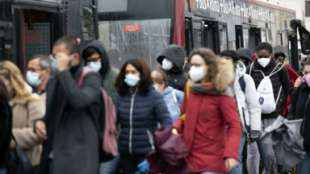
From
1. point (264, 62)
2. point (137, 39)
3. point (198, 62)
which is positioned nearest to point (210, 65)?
point (198, 62)

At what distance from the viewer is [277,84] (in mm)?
9570

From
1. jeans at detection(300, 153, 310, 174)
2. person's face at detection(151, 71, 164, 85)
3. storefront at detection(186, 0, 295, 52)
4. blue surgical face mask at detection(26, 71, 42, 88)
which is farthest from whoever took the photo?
storefront at detection(186, 0, 295, 52)

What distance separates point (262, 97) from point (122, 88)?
3.32 m

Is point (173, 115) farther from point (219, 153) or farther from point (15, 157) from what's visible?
point (15, 157)

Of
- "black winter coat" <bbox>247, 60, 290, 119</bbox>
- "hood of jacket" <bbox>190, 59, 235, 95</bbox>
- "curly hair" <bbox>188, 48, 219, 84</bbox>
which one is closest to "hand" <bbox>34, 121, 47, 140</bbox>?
"hood of jacket" <bbox>190, 59, 235, 95</bbox>

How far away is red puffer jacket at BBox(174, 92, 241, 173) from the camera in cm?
603

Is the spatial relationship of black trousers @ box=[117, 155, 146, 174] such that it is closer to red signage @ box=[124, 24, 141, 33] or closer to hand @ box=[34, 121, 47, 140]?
hand @ box=[34, 121, 47, 140]

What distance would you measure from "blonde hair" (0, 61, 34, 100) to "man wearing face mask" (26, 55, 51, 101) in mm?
212

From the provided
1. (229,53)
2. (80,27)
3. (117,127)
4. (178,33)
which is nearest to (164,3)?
(178,33)

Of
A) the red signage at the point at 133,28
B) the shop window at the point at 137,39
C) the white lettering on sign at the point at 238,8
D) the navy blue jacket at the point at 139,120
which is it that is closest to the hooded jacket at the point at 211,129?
the navy blue jacket at the point at 139,120

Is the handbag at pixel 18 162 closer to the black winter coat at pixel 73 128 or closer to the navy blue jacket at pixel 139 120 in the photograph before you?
the black winter coat at pixel 73 128

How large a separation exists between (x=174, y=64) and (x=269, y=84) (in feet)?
5.71

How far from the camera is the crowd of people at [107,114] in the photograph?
5.46 m

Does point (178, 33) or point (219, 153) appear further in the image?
point (178, 33)
